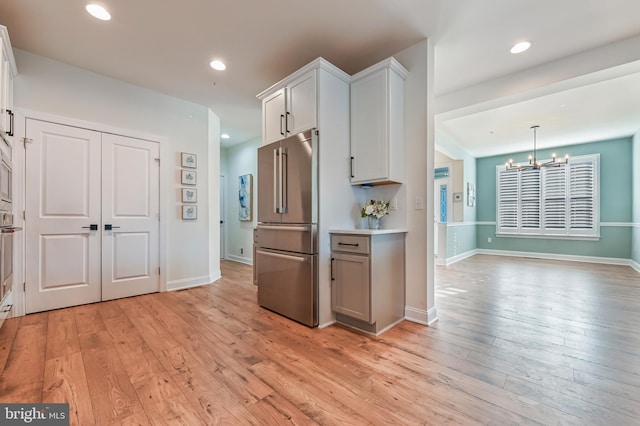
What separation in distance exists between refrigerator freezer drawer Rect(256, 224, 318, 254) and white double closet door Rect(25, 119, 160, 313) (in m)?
1.68

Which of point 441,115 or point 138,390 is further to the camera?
point 441,115

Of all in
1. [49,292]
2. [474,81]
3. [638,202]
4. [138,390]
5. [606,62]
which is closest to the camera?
[138,390]

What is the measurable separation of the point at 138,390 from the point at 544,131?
7251 millimetres

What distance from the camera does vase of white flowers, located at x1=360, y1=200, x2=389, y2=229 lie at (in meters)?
2.69

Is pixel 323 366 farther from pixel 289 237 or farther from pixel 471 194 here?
pixel 471 194

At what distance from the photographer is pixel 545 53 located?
2875 mm

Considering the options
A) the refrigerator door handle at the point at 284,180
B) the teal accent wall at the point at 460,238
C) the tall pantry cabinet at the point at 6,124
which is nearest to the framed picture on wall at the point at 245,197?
the refrigerator door handle at the point at 284,180

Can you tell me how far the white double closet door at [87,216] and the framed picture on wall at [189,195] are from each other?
367 millimetres

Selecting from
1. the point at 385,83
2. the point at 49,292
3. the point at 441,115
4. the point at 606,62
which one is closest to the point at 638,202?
the point at 606,62

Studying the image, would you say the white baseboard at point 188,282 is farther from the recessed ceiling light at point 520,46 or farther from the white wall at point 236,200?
the recessed ceiling light at point 520,46

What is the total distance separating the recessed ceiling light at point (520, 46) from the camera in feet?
8.87

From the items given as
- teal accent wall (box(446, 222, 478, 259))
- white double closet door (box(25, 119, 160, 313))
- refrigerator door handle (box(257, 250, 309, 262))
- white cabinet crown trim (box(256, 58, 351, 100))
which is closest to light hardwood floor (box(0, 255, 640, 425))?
white double closet door (box(25, 119, 160, 313))

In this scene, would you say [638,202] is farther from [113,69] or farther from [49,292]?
[49,292]

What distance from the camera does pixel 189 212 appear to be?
397 cm
